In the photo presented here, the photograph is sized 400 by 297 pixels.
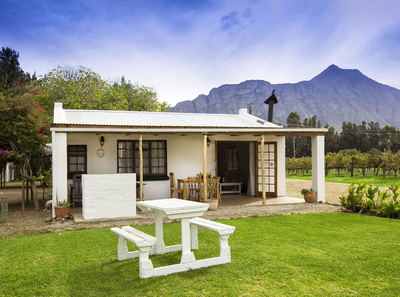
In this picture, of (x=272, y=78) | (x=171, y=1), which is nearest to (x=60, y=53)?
(x=171, y=1)

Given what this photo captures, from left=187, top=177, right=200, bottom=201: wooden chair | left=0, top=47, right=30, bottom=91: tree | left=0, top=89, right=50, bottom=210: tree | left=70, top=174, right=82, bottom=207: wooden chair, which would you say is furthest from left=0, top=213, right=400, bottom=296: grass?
left=0, top=47, right=30, bottom=91: tree

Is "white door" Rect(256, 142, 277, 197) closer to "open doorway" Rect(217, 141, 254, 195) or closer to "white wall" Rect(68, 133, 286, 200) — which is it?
"white wall" Rect(68, 133, 286, 200)

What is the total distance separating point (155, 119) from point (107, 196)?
3729 millimetres

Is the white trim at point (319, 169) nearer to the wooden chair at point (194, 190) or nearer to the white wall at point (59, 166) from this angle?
the wooden chair at point (194, 190)

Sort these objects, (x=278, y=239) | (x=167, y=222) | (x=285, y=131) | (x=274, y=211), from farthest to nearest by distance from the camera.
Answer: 1. (x=285, y=131)
2. (x=274, y=211)
3. (x=167, y=222)
4. (x=278, y=239)

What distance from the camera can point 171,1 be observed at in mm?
14938

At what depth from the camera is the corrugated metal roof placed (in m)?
9.86

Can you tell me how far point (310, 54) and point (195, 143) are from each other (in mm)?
22486

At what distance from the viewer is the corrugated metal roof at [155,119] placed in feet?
32.3

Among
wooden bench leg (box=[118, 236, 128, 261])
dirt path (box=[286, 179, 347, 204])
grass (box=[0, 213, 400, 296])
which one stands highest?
wooden bench leg (box=[118, 236, 128, 261])

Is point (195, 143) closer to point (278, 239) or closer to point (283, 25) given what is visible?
point (278, 239)

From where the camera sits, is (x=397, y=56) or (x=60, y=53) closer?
(x=60, y=53)

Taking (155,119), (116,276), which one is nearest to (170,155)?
(155,119)

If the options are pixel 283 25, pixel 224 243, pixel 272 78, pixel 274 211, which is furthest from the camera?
pixel 272 78
